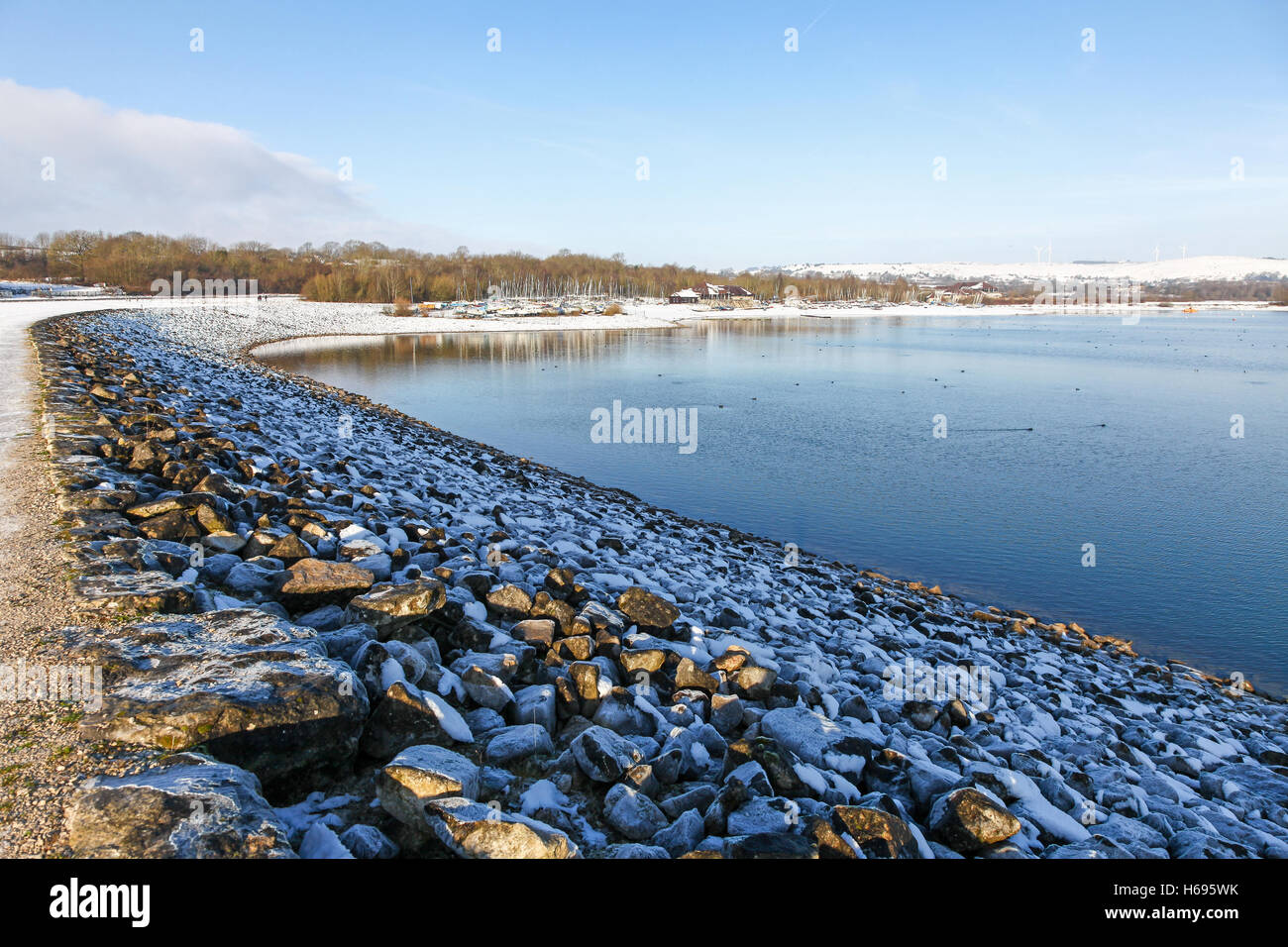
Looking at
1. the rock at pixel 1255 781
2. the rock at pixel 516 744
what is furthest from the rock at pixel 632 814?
the rock at pixel 1255 781


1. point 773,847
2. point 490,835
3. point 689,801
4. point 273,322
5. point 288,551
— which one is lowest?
point 689,801

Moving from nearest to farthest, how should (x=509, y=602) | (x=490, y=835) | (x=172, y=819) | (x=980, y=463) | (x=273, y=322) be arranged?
(x=172, y=819)
(x=490, y=835)
(x=509, y=602)
(x=980, y=463)
(x=273, y=322)

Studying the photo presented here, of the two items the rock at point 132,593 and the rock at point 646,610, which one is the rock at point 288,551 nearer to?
the rock at point 132,593

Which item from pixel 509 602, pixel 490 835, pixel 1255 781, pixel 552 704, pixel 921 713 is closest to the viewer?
pixel 490 835

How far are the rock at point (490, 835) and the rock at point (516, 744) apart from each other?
0.77 meters

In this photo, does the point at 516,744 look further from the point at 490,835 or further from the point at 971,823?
the point at 971,823

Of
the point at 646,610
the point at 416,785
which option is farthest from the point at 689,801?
the point at 646,610

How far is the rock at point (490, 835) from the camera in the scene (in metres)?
2.75

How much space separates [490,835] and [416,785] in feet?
1.44

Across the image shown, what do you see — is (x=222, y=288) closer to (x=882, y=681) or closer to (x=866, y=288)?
(x=882, y=681)

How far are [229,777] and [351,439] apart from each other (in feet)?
45.7

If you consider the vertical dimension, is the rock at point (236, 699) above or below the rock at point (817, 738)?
above

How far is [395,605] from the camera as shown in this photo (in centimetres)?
464
